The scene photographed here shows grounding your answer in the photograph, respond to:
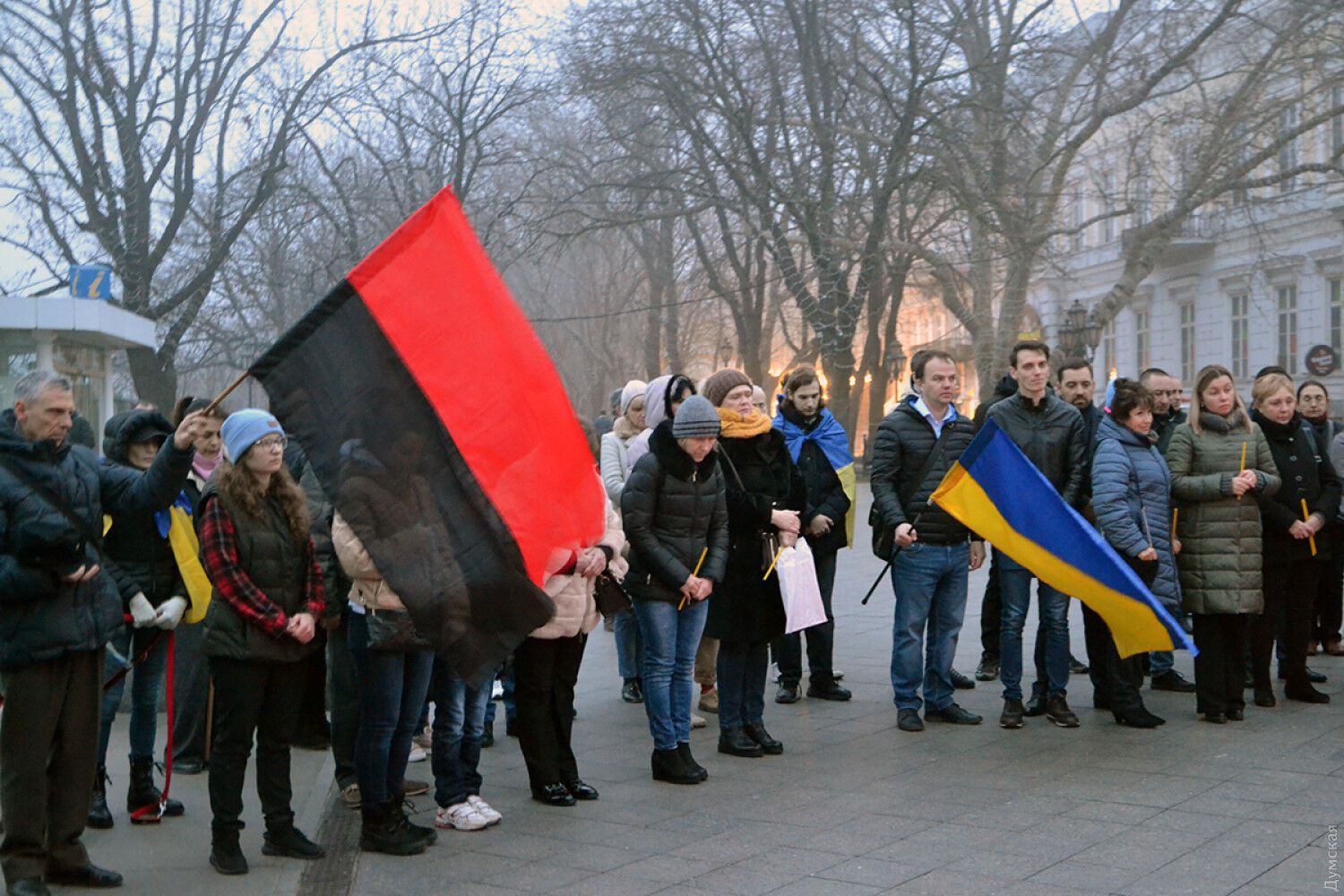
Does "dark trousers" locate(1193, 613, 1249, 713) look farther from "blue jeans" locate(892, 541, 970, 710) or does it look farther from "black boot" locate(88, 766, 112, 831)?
"black boot" locate(88, 766, 112, 831)

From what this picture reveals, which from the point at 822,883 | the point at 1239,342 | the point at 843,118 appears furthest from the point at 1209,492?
the point at 1239,342

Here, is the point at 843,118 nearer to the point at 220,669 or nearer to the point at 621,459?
the point at 621,459

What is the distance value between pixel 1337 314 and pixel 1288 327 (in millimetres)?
2103

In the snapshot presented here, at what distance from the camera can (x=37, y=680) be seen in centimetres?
561

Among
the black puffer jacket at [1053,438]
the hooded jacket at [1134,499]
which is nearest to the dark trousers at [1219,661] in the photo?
the hooded jacket at [1134,499]

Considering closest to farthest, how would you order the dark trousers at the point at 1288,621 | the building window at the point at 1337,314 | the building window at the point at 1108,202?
the dark trousers at the point at 1288,621 → the building window at the point at 1108,202 → the building window at the point at 1337,314

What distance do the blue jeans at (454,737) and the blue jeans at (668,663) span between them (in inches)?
36.4

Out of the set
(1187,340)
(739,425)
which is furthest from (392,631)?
(1187,340)

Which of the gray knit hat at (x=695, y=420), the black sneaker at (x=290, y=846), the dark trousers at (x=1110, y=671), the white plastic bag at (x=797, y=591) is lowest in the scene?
the black sneaker at (x=290, y=846)

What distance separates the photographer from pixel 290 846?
6.30 m

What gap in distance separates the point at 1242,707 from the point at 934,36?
17623 mm

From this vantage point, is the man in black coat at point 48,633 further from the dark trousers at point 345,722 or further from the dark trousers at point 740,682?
the dark trousers at point 740,682

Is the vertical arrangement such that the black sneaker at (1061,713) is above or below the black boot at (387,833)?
above

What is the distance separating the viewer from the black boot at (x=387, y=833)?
632 cm
